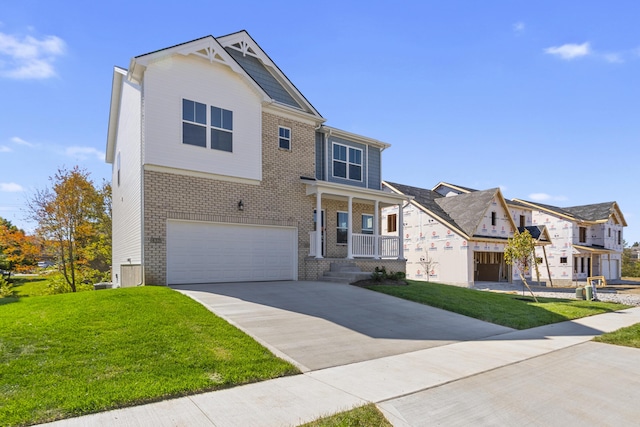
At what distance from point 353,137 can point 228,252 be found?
8850 mm

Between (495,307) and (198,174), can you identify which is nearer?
(495,307)

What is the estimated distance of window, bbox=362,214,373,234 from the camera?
1938 centimetres

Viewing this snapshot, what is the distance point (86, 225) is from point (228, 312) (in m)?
19.4

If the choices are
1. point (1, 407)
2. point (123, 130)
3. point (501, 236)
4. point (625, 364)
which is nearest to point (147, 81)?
point (123, 130)

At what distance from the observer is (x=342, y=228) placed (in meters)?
18.4

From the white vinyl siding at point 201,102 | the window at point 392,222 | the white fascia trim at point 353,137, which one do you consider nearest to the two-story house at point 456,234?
the window at point 392,222

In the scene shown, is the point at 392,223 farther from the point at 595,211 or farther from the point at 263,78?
the point at 595,211

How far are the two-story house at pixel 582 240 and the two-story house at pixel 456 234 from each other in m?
4.75

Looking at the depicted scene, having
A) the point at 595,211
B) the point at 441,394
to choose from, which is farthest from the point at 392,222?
the point at 595,211

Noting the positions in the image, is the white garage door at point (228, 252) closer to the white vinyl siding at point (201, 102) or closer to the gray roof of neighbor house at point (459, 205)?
the white vinyl siding at point (201, 102)

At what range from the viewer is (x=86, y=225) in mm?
23656

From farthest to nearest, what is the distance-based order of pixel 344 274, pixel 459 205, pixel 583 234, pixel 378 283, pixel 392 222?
pixel 583 234, pixel 459 205, pixel 392 222, pixel 344 274, pixel 378 283

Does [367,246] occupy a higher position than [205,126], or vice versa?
[205,126]

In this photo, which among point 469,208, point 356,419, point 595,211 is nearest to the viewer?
point 356,419
